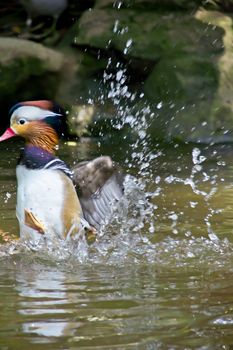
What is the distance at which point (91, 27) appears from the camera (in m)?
9.57

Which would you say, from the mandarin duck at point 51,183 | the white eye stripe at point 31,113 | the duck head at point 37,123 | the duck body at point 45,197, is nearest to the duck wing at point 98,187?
the mandarin duck at point 51,183

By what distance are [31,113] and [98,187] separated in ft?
1.79

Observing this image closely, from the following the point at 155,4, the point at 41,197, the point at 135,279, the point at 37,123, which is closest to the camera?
the point at 135,279

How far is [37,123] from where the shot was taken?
477cm

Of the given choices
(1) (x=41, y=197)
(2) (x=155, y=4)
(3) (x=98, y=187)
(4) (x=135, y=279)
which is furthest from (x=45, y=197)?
(2) (x=155, y=4)

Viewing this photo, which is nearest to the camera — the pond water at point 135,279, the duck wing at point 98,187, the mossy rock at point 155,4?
the pond water at point 135,279

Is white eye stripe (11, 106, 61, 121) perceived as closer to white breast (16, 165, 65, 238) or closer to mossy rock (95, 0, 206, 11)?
white breast (16, 165, 65, 238)

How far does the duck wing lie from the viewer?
4.73 meters

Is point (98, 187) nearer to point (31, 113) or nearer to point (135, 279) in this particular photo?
point (31, 113)

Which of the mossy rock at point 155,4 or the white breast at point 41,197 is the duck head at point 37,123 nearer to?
the white breast at point 41,197

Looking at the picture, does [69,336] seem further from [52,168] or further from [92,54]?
[92,54]

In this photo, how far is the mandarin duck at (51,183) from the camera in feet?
15.2

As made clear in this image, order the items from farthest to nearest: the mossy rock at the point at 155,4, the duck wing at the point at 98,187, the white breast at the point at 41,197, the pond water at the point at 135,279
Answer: the mossy rock at the point at 155,4, the duck wing at the point at 98,187, the white breast at the point at 41,197, the pond water at the point at 135,279

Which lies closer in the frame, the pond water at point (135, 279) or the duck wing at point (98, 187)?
the pond water at point (135, 279)
